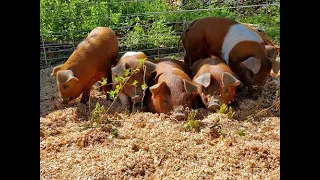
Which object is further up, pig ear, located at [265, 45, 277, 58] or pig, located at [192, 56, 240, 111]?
pig ear, located at [265, 45, 277, 58]

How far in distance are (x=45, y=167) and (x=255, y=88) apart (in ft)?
10.1

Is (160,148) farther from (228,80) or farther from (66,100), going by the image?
(66,100)

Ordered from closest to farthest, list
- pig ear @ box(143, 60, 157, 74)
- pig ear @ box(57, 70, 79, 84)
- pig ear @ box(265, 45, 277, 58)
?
pig ear @ box(57, 70, 79, 84)
pig ear @ box(143, 60, 157, 74)
pig ear @ box(265, 45, 277, 58)

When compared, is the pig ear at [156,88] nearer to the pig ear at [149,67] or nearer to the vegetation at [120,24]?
the pig ear at [149,67]

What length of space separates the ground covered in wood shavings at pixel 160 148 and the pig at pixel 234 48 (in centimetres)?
69

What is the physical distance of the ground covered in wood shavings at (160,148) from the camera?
3.21 metres

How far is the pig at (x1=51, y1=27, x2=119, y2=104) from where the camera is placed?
214 inches

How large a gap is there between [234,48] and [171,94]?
1.33m

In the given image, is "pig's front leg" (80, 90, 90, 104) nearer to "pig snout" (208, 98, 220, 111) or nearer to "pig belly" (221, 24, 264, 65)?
"pig snout" (208, 98, 220, 111)

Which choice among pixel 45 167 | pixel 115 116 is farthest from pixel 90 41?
pixel 45 167

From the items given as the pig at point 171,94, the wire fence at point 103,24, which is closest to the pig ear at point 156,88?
the pig at point 171,94

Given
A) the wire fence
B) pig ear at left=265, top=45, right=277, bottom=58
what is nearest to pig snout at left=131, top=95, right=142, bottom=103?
pig ear at left=265, top=45, right=277, bottom=58
